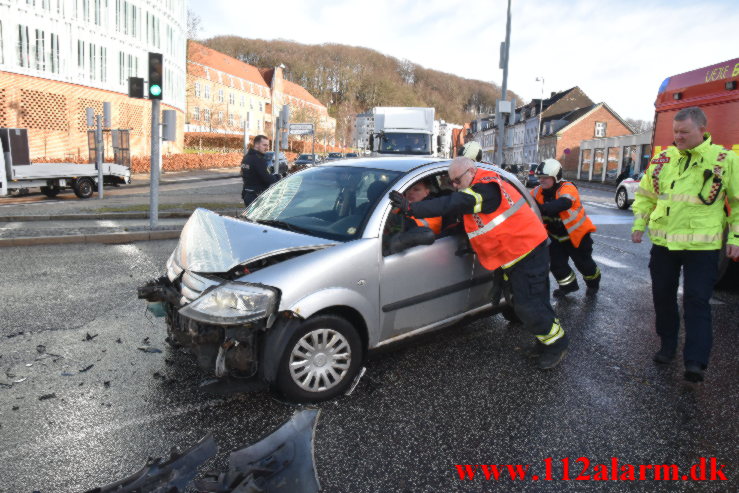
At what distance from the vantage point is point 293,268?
3270mm

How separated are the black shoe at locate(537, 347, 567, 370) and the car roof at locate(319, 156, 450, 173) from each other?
174 centimetres

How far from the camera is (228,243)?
3.54 meters

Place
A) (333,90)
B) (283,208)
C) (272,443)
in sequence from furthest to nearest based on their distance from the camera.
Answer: (333,90) → (283,208) → (272,443)

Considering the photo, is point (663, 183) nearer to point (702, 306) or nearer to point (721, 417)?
point (702, 306)

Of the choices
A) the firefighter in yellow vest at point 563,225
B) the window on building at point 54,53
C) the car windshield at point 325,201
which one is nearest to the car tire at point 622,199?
the firefighter in yellow vest at point 563,225

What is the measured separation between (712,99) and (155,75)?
9096 millimetres

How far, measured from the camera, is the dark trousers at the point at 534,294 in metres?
4.03

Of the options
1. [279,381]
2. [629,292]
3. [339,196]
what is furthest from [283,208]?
[629,292]

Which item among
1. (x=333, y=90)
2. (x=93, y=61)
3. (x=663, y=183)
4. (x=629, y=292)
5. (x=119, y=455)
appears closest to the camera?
(x=119, y=455)

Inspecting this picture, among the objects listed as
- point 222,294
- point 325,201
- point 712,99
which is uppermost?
point 712,99

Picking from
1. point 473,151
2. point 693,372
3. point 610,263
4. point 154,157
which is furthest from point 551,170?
point 154,157

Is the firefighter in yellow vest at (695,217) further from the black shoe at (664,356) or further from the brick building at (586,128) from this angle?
the brick building at (586,128)

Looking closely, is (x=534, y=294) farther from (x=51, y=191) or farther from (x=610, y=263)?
(x=51, y=191)

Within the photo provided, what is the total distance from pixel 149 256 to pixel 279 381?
5.79 meters
